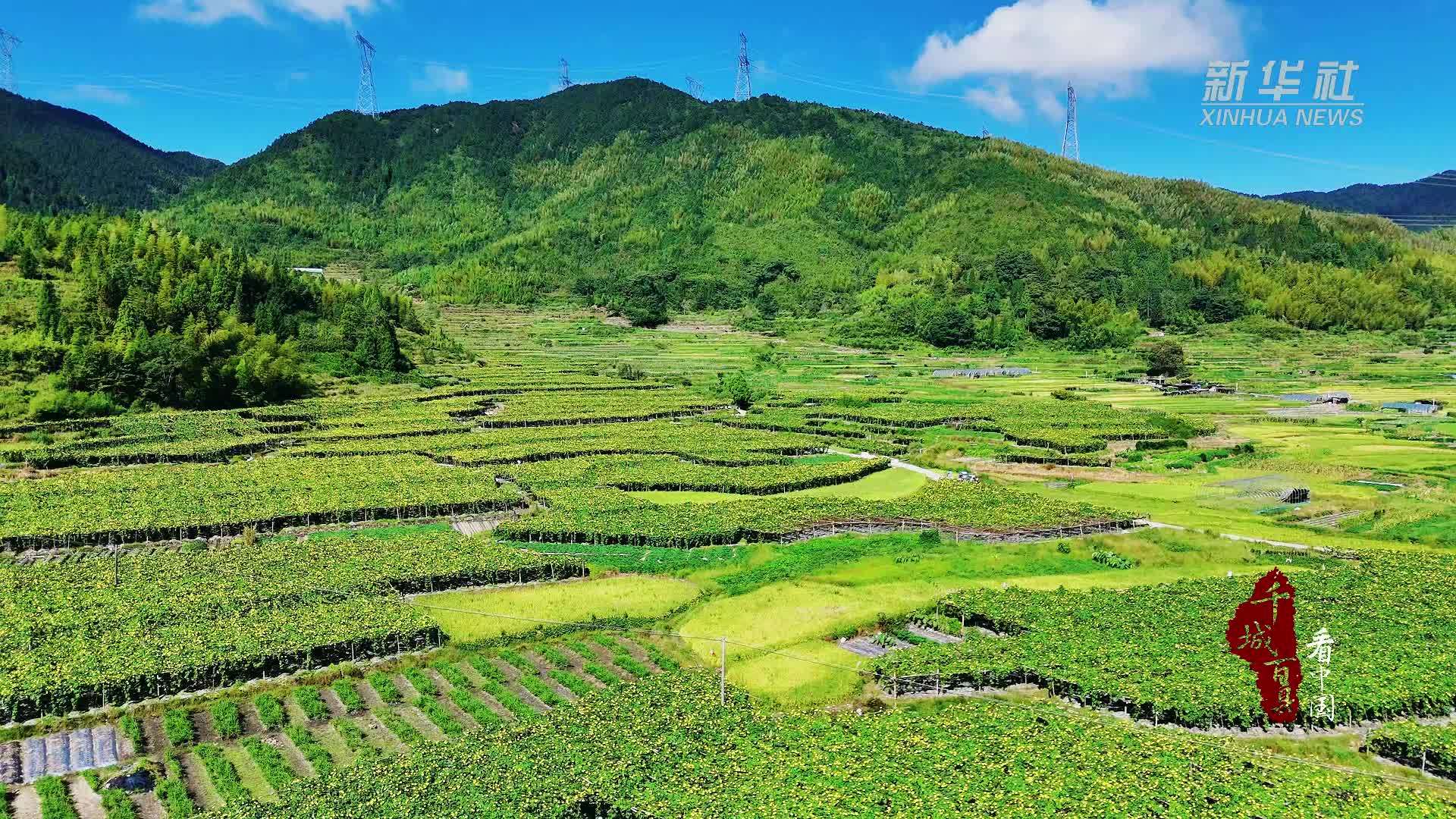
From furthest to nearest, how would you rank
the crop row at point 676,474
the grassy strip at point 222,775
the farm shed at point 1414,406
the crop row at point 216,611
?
the farm shed at point 1414,406
the crop row at point 676,474
the crop row at point 216,611
the grassy strip at point 222,775

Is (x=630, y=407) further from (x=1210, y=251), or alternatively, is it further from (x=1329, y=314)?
(x=1210, y=251)

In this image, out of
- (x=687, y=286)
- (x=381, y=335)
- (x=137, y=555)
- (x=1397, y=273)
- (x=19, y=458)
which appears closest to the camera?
(x=137, y=555)

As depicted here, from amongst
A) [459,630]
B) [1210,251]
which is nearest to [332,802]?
[459,630]

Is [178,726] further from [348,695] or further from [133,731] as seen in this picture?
[348,695]

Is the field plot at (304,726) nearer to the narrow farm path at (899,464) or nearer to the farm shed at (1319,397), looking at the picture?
the narrow farm path at (899,464)

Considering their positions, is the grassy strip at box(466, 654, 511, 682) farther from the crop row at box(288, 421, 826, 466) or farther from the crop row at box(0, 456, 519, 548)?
the crop row at box(288, 421, 826, 466)

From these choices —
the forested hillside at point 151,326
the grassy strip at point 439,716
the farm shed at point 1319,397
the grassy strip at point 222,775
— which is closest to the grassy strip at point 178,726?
the grassy strip at point 222,775

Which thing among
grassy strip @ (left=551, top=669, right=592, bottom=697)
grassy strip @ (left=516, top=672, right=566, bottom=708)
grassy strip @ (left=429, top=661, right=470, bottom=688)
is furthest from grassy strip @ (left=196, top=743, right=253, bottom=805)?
grassy strip @ (left=551, top=669, right=592, bottom=697)
